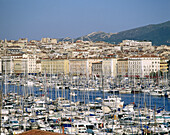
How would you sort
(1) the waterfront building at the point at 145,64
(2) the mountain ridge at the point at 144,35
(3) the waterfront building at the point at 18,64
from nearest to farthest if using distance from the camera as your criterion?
(1) the waterfront building at the point at 145,64 → (3) the waterfront building at the point at 18,64 → (2) the mountain ridge at the point at 144,35

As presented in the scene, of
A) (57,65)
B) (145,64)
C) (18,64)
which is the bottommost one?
(145,64)

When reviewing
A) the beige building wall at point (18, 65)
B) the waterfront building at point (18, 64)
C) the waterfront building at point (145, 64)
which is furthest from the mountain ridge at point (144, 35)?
the waterfront building at point (145, 64)

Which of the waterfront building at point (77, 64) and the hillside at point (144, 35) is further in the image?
the hillside at point (144, 35)

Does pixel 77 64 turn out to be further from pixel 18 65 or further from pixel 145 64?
pixel 145 64

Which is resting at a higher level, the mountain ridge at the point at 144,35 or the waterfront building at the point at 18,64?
the mountain ridge at the point at 144,35

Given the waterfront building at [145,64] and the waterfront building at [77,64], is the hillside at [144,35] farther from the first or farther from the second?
the waterfront building at [145,64]

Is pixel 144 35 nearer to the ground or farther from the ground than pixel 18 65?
farther from the ground

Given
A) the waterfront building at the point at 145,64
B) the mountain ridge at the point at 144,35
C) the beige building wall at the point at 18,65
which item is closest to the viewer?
the waterfront building at the point at 145,64

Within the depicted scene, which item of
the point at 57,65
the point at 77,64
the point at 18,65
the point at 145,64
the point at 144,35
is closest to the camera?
the point at 145,64

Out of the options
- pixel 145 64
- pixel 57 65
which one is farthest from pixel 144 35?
pixel 145 64

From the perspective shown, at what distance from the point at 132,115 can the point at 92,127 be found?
280 cm

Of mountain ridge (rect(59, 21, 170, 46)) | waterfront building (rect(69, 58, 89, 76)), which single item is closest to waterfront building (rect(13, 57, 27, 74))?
waterfront building (rect(69, 58, 89, 76))

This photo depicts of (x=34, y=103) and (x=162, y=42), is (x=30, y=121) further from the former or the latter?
(x=162, y=42)

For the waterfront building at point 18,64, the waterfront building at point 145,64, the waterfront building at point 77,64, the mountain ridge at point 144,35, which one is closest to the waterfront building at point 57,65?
the waterfront building at point 77,64
